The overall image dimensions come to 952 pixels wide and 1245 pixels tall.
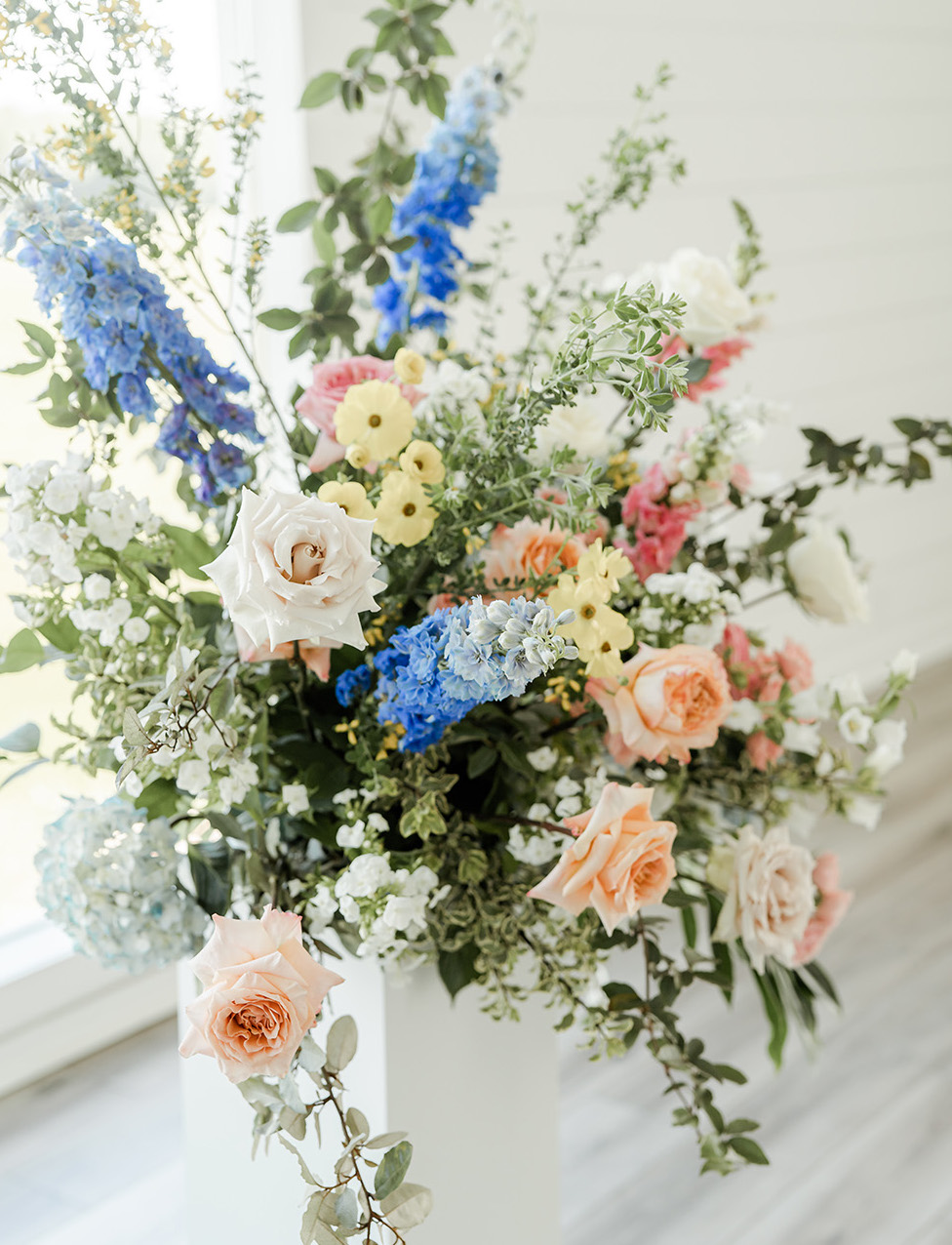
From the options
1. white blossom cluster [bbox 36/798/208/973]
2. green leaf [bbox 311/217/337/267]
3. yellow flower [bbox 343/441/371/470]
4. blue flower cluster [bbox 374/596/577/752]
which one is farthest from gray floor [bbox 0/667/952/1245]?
green leaf [bbox 311/217/337/267]

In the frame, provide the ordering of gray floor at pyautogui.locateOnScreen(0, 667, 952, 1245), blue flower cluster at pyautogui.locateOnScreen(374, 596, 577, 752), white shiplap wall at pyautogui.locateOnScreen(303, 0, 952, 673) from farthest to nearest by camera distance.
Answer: white shiplap wall at pyautogui.locateOnScreen(303, 0, 952, 673) → gray floor at pyautogui.locateOnScreen(0, 667, 952, 1245) → blue flower cluster at pyautogui.locateOnScreen(374, 596, 577, 752)

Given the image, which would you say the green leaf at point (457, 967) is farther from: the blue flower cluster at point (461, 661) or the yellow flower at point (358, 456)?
the yellow flower at point (358, 456)

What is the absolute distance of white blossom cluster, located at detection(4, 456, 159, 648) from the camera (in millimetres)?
738

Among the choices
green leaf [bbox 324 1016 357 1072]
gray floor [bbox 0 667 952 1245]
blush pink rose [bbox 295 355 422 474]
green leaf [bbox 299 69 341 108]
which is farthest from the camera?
gray floor [bbox 0 667 952 1245]

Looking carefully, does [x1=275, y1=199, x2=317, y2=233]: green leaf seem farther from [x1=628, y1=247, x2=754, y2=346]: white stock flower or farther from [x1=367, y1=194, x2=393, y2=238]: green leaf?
[x1=628, y1=247, x2=754, y2=346]: white stock flower

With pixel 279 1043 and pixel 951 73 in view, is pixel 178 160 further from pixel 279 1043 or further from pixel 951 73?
pixel 951 73

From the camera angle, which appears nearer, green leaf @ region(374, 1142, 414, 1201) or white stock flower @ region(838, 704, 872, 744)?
green leaf @ region(374, 1142, 414, 1201)

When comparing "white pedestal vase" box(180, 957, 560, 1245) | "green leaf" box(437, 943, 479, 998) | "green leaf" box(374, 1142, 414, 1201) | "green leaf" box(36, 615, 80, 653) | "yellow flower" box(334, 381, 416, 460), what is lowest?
"white pedestal vase" box(180, 957, 560, 1245)

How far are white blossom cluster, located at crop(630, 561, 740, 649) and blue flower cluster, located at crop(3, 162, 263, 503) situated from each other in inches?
11.5

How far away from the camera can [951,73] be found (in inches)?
122

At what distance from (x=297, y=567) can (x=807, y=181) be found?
7.77ft

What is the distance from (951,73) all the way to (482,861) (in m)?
3.00

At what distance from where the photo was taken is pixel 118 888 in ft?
2.70

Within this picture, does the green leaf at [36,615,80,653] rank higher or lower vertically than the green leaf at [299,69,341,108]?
lower
